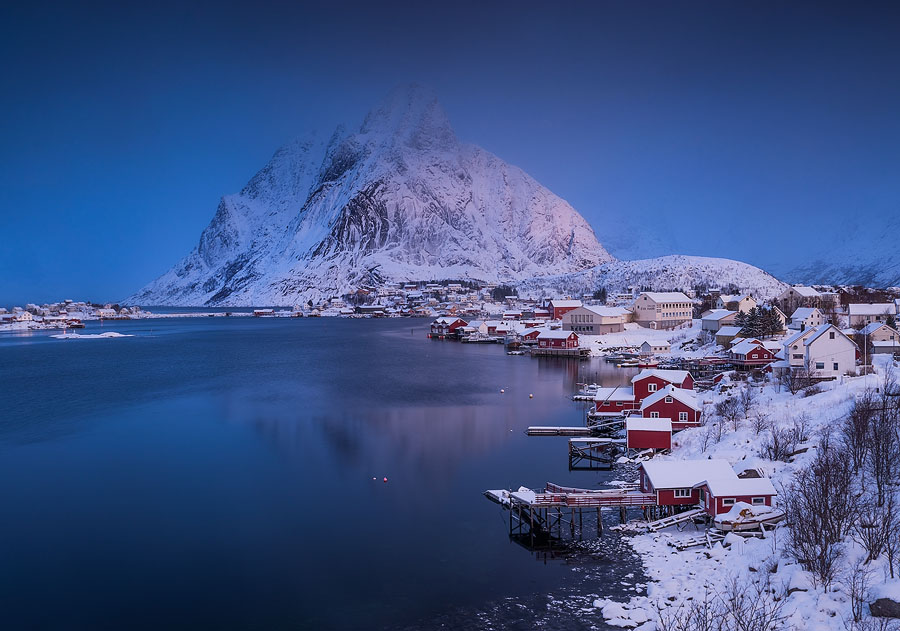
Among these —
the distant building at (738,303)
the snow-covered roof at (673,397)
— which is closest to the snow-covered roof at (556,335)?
the distant building at (738,303)

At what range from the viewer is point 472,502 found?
58.6ft

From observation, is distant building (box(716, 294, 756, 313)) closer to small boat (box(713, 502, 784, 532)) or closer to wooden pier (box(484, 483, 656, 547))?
wooden pier (box(484, 483, 656, 547))

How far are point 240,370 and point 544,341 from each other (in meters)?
26.0

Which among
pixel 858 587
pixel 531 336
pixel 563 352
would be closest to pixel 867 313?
pixel 563 352

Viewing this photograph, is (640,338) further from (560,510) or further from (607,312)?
(560,510)

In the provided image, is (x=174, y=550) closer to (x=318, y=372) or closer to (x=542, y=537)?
(x=542, y=537)

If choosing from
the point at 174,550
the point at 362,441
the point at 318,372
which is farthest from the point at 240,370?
the point at 174,550

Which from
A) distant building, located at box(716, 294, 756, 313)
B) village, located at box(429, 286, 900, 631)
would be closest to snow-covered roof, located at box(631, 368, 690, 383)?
village, located at box(429, 286, 900, 631)

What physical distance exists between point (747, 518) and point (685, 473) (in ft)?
7.15

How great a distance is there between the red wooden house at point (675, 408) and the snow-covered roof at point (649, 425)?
1346mm

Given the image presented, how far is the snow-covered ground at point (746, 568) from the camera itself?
408 inches

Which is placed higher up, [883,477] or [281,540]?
[883,477]

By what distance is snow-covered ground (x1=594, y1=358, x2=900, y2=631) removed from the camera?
10.4 meters

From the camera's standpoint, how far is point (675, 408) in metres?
23.5
